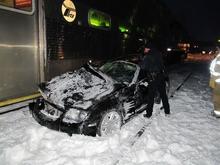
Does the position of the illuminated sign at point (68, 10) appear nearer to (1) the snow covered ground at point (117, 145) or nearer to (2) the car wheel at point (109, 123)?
(1) the snow covered ground at point (117, 145)

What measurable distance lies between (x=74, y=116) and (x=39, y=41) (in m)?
4.63

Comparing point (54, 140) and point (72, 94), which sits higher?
point (72, 94)

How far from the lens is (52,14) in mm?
8273

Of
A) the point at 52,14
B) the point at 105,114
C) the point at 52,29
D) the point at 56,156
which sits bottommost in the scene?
the point at 56,156

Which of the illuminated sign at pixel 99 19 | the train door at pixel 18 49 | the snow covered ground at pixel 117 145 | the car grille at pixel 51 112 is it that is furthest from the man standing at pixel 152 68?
the illuminated sign at pixel 99 19

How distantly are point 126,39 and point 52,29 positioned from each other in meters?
7.50

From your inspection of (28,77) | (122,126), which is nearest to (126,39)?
(28,77)

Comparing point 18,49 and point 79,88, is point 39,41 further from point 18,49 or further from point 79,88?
point 79,88

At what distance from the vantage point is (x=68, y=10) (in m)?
8.98

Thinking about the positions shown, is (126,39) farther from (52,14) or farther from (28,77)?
(28,77)

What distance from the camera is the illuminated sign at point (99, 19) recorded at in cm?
1055

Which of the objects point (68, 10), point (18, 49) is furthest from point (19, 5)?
point (68, 10)

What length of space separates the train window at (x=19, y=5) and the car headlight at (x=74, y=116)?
13.6 feet

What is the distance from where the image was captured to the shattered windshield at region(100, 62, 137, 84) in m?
5.32
